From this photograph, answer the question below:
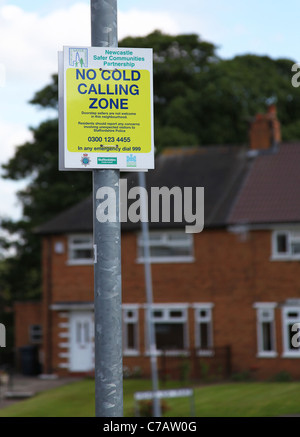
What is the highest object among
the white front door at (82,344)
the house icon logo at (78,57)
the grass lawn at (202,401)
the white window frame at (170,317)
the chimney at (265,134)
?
the chimney at (265,134)

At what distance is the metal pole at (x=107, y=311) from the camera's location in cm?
477

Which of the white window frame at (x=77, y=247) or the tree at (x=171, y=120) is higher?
the tree at (x=171, y=120)

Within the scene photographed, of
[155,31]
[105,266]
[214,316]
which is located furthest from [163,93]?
[105,266]

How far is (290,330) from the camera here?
1185 inches

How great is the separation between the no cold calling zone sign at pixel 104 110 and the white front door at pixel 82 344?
2915cm

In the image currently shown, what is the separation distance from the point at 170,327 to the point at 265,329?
3.80 metres

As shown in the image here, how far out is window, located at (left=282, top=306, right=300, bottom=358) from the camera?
29.8 meters

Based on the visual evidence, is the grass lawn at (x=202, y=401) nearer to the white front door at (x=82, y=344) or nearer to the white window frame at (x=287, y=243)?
the white front door at (x=82, y=344)

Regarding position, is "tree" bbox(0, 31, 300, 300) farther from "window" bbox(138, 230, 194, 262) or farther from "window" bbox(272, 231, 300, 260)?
"window" bbox(272, 231, 300, 260)

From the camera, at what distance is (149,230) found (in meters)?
32.5

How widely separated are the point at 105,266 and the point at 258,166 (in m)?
29.8

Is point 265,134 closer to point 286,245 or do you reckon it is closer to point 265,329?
point 286,245
